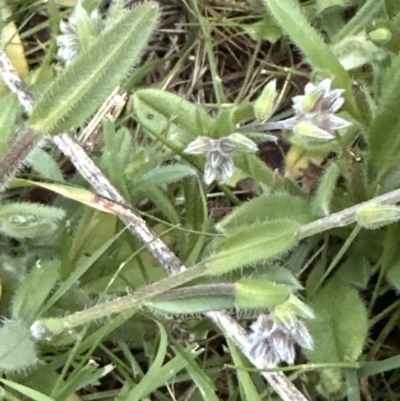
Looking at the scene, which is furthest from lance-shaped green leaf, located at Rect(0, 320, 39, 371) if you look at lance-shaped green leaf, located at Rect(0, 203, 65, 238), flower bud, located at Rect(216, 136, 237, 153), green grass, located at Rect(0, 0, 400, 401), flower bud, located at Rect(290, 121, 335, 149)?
flower bud, located at Rect(290, 121, 335, 149)

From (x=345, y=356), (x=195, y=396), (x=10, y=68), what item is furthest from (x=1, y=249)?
(x=345, y=356)

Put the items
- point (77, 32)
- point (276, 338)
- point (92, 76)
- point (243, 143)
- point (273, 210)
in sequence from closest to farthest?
point (92, 76) → point (276, 338) → point (243, 143) → point (273, 210) → point (77, 32)

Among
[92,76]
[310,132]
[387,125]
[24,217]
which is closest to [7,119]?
[92,76]

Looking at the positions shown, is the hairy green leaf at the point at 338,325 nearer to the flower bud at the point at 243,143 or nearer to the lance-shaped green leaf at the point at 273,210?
the lance-shaped green leaf at the point at 273,210

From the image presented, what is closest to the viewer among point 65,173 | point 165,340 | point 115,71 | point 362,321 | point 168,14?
point 115,71

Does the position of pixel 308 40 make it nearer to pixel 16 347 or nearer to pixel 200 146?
pixel 200 146

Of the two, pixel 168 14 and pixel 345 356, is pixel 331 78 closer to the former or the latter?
pixel 345 356
